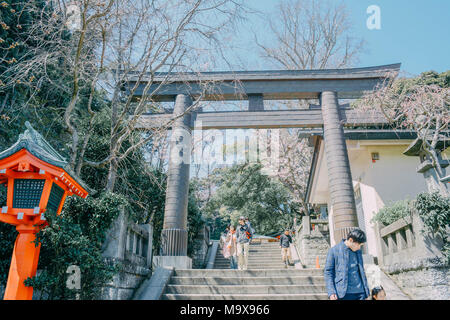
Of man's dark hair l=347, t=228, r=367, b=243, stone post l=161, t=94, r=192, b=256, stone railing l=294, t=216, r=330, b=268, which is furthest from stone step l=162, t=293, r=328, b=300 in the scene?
stone railing l=294, t=216, r=330, b=268

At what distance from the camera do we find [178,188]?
10.3m

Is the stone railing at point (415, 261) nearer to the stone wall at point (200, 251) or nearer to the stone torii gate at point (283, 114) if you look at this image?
the stone torii gate at point (283, 114)

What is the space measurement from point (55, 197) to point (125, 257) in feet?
6.27

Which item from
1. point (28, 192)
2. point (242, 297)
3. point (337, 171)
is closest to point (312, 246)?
point (337, 171)

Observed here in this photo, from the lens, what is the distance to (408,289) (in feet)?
21.7

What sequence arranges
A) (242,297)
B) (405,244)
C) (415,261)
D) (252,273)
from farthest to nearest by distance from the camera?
(252,273)
(405,244)
(242,297)
(415,261)

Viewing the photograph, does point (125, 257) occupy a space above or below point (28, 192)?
below

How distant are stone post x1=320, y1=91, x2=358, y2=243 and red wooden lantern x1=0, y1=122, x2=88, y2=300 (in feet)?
28.0

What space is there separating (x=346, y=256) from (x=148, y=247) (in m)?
5.42

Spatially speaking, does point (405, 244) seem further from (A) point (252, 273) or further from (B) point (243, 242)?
(B) point (243, 242)

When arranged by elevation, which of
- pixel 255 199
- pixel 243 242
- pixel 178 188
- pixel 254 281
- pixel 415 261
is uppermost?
pixel 255 199

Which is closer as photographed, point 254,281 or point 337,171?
point 254,281

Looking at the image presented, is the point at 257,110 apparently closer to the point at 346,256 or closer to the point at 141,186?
the point at 141,186
